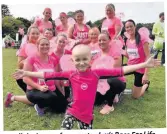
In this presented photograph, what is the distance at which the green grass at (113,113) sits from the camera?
147 inches

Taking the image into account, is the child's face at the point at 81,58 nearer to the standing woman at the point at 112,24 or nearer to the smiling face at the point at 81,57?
the smiling face at the point at 81,57

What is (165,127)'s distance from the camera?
3750 millimetres

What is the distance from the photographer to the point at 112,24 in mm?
3812

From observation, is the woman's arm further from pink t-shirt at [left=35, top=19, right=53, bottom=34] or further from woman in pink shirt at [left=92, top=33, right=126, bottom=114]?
woman in pink shirt at [left=92, top=33, right=126, bottom=114]

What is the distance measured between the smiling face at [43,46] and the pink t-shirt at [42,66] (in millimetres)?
75

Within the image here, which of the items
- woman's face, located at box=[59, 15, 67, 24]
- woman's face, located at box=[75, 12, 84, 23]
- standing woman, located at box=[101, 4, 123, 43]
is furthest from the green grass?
woman's face, located at box=[75, 12, 84, 23]

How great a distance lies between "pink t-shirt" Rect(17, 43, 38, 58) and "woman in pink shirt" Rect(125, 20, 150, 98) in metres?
1.00

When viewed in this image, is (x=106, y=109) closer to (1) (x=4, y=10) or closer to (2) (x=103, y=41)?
(2) (x=103, y=41)

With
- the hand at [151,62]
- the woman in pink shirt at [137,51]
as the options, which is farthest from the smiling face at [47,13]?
the hand at [151,62]

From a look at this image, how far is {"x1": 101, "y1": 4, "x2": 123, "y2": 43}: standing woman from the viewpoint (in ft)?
12.4

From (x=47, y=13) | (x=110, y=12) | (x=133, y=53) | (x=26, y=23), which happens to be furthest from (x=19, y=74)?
(x=133, y=53)

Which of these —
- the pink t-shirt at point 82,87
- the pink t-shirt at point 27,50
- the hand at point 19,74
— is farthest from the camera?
the pink t-shirt at point 27,50

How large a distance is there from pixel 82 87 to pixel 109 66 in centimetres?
39

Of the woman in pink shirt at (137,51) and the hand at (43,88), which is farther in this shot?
the woman in pink shirt at (137,51)
